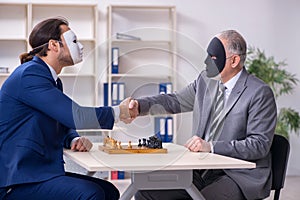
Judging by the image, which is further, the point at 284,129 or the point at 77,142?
the point at 284,129

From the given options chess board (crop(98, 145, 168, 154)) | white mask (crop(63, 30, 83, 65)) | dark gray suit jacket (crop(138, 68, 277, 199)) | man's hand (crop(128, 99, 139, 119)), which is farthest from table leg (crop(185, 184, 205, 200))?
white mask (crop(63, 30, 83, 65))

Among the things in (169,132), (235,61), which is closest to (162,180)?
(169,132)

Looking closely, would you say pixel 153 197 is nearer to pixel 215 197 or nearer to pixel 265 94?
pixel 215 197

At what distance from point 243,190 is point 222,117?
0.36 metres

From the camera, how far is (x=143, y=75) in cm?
275

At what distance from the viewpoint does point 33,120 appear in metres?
2.56

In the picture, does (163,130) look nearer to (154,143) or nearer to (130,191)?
(154,143)

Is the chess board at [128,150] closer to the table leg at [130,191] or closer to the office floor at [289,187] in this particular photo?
the table leg at [130,191]

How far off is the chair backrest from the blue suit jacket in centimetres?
89

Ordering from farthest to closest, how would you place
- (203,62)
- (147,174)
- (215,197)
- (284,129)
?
(284,129)
(215,197)
(203,62)
(147,174)

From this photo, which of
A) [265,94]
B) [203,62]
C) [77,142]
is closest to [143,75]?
[203,62]

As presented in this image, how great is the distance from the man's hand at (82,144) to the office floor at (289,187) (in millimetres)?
2708

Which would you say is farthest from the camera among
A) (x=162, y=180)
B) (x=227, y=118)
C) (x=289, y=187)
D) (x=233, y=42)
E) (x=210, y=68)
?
(x=289, y=187)

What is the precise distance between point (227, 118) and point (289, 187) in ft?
10.3
